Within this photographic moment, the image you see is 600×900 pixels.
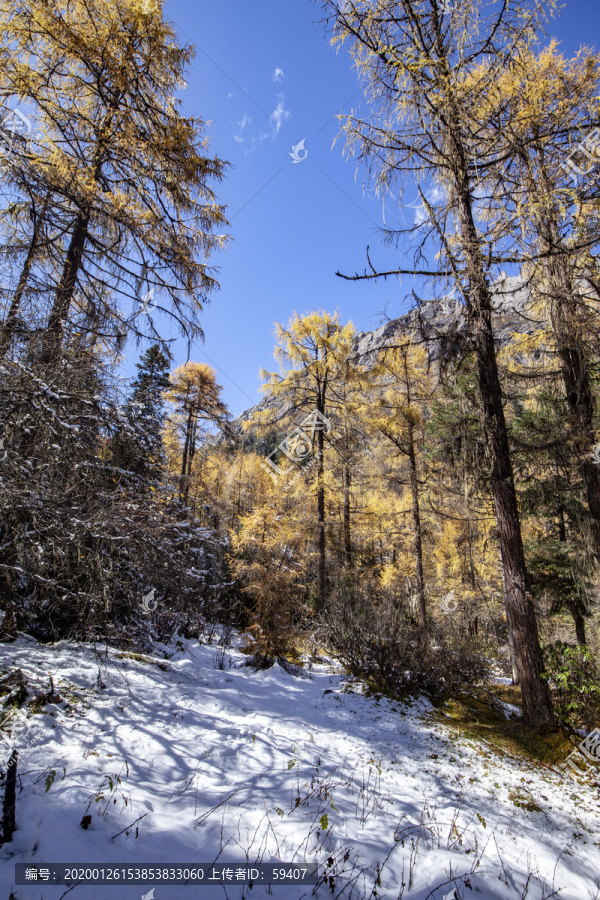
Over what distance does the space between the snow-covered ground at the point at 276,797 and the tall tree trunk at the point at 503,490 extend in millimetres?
1003

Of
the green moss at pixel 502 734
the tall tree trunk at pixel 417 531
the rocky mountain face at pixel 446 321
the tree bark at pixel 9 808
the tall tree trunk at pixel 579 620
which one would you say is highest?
the rocky mountain face at pixel 446 321

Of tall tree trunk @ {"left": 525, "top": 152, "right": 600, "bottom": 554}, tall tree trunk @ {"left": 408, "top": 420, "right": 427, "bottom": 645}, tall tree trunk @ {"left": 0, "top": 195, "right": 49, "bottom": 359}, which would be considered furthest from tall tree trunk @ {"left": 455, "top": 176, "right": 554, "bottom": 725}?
tall tree trunk @ {"left": 408, "top": 420, "right": 427, "bottom": 645}

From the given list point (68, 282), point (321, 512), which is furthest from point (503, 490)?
point (68, 282)

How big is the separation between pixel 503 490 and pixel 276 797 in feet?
14.8

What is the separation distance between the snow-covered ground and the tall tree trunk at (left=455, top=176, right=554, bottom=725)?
1.00 m

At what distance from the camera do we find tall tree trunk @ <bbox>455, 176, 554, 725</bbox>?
495 centimetres

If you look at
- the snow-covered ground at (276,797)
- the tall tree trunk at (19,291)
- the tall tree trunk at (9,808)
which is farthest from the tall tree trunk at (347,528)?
the tall tree trunk at (9,808)

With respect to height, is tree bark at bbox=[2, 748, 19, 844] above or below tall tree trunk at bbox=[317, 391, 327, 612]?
below

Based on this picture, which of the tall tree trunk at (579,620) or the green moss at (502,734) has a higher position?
the tall tree trunk at (579,620)

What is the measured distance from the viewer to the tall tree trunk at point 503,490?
495cm

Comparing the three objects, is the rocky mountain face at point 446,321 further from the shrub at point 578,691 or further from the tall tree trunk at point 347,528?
the tall tree trunk at point 347,528

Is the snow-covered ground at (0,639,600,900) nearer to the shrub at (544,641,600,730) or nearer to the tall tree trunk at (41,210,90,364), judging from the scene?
the shrub at (544,641,600,730)

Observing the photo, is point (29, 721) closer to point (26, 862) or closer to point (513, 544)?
point (26, 862)

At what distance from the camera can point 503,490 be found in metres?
5.43
